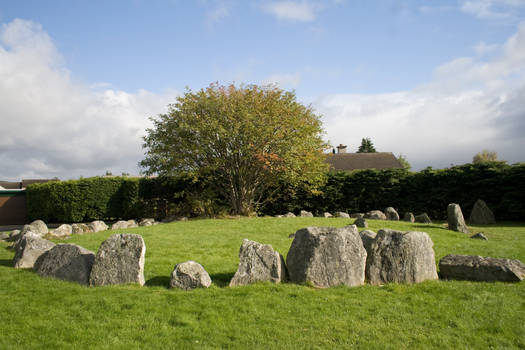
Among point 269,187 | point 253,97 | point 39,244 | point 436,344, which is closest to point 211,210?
point 269,187

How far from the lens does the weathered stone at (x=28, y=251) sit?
8.56 metres

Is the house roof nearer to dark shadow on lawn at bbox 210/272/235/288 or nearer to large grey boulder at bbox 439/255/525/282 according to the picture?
large grey boulder at bbox 439/255/525/282

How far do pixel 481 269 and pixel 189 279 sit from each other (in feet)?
19.5

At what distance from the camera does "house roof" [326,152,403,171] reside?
38.7 meters

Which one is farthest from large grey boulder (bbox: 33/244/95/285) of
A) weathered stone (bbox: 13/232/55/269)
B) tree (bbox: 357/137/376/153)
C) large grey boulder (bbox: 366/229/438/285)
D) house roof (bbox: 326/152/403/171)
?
tree (bbox: 357/137/376/153)

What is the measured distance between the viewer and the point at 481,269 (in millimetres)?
7141

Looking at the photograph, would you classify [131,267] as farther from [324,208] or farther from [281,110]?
[324,208]

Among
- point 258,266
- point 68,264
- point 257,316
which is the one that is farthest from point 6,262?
point 257,316

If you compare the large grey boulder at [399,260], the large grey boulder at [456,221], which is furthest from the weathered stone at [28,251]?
the large grey boulder at [456,221]

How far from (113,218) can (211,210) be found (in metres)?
8.26

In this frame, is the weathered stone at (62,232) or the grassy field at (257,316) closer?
the grassy field at (257,316)

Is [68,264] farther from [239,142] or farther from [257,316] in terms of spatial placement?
[239,142]

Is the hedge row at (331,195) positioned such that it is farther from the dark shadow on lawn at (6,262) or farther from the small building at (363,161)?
the small building at (363,161)

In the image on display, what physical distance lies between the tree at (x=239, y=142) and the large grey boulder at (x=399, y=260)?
431 inches
